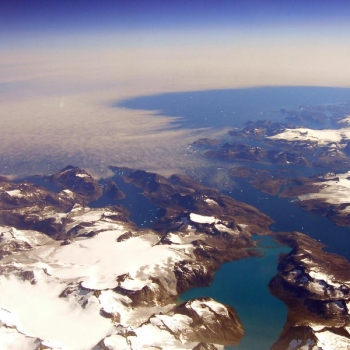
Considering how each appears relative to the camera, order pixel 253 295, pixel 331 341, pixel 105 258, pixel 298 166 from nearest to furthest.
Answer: pixel 331 341 < pixel 253 295 < pixel 105 258 < pixel 298 166

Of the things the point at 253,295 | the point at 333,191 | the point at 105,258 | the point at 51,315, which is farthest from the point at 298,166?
the point at 51,315

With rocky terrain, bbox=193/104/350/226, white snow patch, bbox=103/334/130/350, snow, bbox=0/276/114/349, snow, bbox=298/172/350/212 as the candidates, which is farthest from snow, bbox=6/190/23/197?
snow, bbox=298/172/350/212

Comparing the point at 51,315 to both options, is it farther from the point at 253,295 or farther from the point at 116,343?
the point at 253,295

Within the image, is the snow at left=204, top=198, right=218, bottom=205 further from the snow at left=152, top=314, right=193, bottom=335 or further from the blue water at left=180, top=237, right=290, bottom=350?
the snow at left=152, top=314, right=193, bottom=335

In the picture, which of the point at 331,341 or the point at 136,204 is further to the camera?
the point at 136,204

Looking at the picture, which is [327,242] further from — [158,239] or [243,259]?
[158,239]

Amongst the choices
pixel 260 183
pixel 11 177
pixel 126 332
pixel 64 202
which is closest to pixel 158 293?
pixel 126 332

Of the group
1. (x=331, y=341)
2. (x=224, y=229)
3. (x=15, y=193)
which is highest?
(x=15, y=193)

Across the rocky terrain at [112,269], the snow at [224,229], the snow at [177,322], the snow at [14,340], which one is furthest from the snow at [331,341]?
the snow at [224,229]
